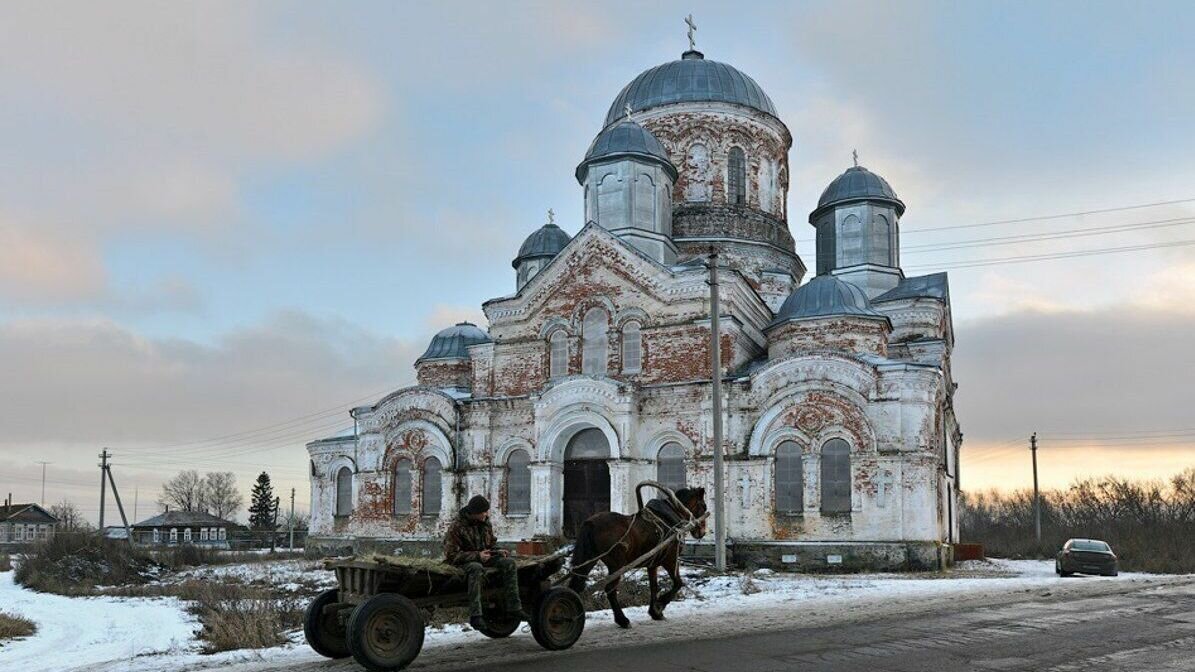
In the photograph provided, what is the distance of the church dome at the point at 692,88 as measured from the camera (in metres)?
35.6

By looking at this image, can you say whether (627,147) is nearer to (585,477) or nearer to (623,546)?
(585,477)

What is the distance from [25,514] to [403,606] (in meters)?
84.9

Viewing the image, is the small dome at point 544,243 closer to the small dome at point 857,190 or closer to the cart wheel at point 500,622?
the small dome at point 857,190

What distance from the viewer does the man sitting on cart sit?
9.87 m

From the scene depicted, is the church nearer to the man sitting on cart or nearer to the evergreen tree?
the man sitting on cart

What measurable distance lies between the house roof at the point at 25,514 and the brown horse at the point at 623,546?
80932 mm

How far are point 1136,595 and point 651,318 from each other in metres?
14.7

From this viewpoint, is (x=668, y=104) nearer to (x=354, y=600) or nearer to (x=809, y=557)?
(x=809, y=557)

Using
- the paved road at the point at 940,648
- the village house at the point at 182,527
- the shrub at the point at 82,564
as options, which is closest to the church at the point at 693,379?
the shrub at the point at 82,564

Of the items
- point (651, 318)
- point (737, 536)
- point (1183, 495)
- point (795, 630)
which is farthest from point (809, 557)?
point (1183, 495)

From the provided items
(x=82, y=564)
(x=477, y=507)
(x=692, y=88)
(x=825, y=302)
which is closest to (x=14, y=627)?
(x=477, y=507)

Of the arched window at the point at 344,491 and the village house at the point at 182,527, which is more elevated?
the arched window at the point at 344,491

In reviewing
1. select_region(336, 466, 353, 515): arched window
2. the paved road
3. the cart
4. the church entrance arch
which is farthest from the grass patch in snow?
select_region(336, 466, 353, 515): arched window

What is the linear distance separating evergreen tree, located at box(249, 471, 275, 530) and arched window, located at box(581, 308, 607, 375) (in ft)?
211
